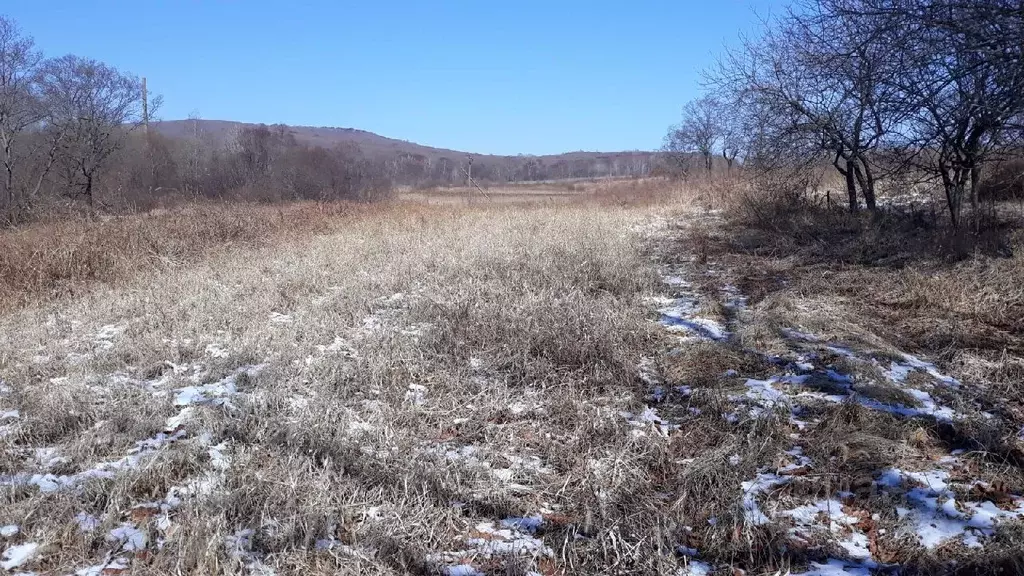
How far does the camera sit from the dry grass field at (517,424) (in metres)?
2.44

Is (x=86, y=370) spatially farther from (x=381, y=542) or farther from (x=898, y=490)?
(x=898, y=490)

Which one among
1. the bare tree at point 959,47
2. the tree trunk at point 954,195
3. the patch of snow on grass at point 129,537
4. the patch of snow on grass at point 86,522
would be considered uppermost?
the bare tree at point 959,47

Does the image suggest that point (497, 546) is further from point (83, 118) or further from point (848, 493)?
point (83, 118)

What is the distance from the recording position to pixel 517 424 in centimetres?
360

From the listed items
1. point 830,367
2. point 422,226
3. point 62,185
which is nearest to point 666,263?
point 830,367

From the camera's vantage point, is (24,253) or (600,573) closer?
(600,573)

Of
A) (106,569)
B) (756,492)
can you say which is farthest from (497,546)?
(106,569)

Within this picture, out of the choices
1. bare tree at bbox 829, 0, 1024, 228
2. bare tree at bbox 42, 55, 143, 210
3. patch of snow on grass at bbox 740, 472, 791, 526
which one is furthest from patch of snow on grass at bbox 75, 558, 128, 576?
bare tree at bbox 42, 55, 143, 210

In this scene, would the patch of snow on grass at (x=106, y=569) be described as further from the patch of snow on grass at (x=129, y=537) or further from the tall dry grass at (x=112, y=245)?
the tall dry grass at (x=112, y=245)

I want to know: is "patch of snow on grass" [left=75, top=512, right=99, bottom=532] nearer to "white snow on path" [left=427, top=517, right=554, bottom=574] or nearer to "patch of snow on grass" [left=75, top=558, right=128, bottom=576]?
"patch of snow on grass" [left=75, top=558, right=128, bottom=576]

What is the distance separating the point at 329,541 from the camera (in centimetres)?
248

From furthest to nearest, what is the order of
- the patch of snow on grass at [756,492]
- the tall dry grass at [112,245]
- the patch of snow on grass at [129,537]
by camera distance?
1. the tall dry grass at [112,245]
2. the patch of snow on grass at [756,492]
3. the patch of snow on grass at [129,537]

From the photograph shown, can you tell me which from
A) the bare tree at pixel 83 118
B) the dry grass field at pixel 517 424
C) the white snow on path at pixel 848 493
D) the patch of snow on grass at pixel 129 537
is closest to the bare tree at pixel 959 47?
the dry grass field at pixel 517 424

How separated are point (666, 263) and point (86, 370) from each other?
25.2 feet
